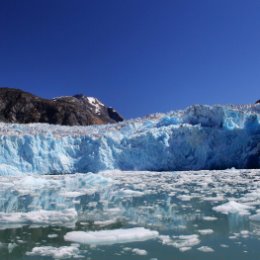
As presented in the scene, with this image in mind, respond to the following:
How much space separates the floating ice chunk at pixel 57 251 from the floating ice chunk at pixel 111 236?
0.31 metres

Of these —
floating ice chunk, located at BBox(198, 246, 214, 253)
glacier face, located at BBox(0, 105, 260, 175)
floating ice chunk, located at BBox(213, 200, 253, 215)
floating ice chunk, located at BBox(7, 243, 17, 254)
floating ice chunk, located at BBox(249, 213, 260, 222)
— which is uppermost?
glacier face, located at BBox(0, 105, 260, 175)

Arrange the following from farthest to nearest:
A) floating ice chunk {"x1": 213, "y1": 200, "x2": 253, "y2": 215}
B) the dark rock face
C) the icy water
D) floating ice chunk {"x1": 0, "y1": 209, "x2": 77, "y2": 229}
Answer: the dark rock face < floating ice chunk {"x1": 213, "y1": 200, "x2": 253, "y2": 215} < floating ice chunk {"x1": 0, "y1": 209, "x2": 77, "y2": 229} < the icy water

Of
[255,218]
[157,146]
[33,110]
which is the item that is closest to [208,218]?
[255,218]

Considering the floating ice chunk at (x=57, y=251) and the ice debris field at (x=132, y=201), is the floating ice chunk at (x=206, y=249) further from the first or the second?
the floating ice chunk at (x=57, y=251)

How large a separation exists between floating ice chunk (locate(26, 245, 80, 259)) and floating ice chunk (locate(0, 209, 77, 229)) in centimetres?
166

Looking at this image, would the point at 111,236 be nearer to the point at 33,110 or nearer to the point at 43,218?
the point at 43,218

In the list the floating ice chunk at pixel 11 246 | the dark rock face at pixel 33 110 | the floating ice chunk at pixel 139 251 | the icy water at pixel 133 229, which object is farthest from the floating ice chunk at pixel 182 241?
the dark rock face at pixel 33 110

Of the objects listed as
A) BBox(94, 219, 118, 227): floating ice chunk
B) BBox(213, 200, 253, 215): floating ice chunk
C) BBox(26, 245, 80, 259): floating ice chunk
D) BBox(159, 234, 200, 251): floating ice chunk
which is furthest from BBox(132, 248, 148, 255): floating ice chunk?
BBox(213, 200, 253, 215): floating ice chunk

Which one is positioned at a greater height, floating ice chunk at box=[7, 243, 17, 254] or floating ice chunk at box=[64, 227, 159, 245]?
floating ice chunk at box=[64, 227, 159, 245]

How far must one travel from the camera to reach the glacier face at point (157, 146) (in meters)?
24.6

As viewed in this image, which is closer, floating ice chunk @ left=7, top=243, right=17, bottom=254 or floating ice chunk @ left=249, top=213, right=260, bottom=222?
floating ice chunk @ left=7, top=243, right=17, bottom=254

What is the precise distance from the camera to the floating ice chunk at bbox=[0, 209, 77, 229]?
675 cm

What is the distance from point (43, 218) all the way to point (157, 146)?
1829 cm

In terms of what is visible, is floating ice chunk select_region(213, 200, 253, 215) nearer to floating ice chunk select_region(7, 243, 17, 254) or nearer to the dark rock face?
floating ice chunk select_region(7, 243, 17, 254)
